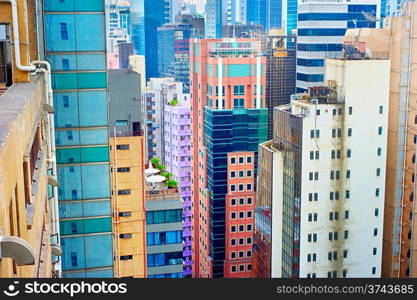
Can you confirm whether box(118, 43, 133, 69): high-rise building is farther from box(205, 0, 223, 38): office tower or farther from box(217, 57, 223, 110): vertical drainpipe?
box(217, 57, 223, 110): vertical drainpipe

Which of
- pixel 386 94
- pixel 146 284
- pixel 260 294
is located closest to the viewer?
pixel 146 284

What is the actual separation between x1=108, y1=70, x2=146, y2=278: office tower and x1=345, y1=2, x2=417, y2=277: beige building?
950 centimetres

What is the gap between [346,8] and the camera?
38.5 m

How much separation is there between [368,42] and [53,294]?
20.6 metres

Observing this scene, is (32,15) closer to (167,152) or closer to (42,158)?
(42,158)

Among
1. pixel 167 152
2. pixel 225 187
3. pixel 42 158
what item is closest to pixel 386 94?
pixel 225 187

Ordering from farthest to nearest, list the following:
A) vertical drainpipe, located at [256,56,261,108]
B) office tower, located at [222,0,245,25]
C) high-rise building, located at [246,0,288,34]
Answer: office tower, located at [222,0,245,25]
high-rise building, located at [246,0,288,34]
vertical drainpipe, located at [256,56,261,108]

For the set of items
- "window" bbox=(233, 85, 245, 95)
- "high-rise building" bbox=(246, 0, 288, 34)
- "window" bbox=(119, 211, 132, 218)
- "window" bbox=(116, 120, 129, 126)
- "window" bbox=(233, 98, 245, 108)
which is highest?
"high-rise building" bbox=(246, 0, 288, 34)

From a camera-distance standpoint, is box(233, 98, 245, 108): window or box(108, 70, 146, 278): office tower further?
box(233, 98, 245, 108): window

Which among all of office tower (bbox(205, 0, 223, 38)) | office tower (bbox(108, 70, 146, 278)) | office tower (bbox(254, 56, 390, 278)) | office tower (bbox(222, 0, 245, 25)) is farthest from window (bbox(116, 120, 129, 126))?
office tower (bbox(205, 0, 223, 38))

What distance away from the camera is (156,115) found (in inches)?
1983

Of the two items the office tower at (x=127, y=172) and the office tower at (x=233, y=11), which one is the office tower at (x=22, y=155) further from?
the office tower at (x=233, y=11)

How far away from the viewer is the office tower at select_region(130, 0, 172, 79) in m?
97.2

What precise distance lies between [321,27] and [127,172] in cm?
2417
